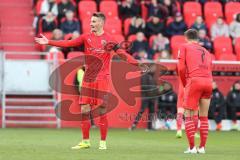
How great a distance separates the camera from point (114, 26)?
82.0 feet

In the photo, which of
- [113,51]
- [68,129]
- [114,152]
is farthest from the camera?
[68,129]

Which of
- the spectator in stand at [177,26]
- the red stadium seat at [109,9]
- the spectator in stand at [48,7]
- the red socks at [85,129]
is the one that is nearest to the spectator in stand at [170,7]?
A: the spectator in stand at [177,26]

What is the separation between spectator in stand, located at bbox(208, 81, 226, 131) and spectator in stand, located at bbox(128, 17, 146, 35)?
317 centimetres

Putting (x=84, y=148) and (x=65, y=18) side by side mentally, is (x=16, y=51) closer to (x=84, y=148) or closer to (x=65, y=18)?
(x=65, y=18)

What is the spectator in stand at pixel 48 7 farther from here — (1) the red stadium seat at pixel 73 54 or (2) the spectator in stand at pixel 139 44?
(2) the spectator in stand at pixel 139 44

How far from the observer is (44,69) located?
2334 centimetres

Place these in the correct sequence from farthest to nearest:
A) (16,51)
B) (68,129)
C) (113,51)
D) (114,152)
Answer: (16,51)
(68,129)
(113,51)
(114,152)

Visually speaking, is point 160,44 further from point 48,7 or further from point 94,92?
point 94,92

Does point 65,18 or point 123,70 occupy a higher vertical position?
point 65,18

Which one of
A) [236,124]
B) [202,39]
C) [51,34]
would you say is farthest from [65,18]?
[236,124]

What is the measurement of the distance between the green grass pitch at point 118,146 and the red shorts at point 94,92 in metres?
0.90

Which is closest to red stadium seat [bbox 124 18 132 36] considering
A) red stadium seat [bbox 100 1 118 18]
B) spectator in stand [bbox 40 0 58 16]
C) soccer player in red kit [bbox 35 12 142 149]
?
red stadium seat [bbox 100 1 118 18]

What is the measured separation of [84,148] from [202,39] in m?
11.4

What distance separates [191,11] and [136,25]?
2.63 meters
